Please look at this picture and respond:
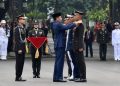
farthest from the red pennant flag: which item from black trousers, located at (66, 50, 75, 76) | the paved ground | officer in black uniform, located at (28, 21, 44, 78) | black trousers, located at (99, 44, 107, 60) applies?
black trousers, located at (99, 44, 107, 60)

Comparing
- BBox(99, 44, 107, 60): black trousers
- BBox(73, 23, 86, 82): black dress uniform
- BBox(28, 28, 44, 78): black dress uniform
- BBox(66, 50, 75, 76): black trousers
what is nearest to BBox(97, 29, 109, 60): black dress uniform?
BBox(99, 44, 107, 60): black trousers

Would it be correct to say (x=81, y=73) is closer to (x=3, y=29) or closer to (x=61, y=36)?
(x=61, y=36)

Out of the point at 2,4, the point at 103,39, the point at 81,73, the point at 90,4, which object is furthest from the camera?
the point at 90,4

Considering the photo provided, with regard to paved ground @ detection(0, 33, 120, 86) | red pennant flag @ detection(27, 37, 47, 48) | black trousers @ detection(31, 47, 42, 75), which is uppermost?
red pennant flag @ detection(27, 37, 47, 48)

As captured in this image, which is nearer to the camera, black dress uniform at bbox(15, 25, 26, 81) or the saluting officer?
the saluting officer

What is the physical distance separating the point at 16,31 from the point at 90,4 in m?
58.5

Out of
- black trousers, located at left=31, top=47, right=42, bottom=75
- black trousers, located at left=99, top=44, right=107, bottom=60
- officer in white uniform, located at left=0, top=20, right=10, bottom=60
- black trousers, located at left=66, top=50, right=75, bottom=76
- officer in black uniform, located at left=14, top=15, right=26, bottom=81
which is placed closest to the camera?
officer in black uniform, located at left=14, top=15, right=26, bottom=81

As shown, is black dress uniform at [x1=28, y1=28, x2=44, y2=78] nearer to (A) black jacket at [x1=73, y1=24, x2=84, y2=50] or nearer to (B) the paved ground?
(B) the paved ground

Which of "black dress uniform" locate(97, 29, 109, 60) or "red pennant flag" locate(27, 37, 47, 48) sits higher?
"red pennant flag" locate(27, 37, 47, 48)

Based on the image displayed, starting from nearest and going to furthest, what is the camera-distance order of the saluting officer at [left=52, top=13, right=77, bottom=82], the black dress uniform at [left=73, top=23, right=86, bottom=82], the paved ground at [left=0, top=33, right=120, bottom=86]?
1. the paved ground at [left=0, top=33, right=120, bottom=86]
2. the black dress uniform at [left=73, top=23, right=86, bottom=82]
3. the saluting officer at [left=52, top=13, right=77, bottom=82]

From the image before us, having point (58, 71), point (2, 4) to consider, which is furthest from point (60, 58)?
point (2, 4)

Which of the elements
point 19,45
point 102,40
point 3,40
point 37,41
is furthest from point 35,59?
point 3,40

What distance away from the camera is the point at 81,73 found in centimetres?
1695

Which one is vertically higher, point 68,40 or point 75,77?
point 68,40
